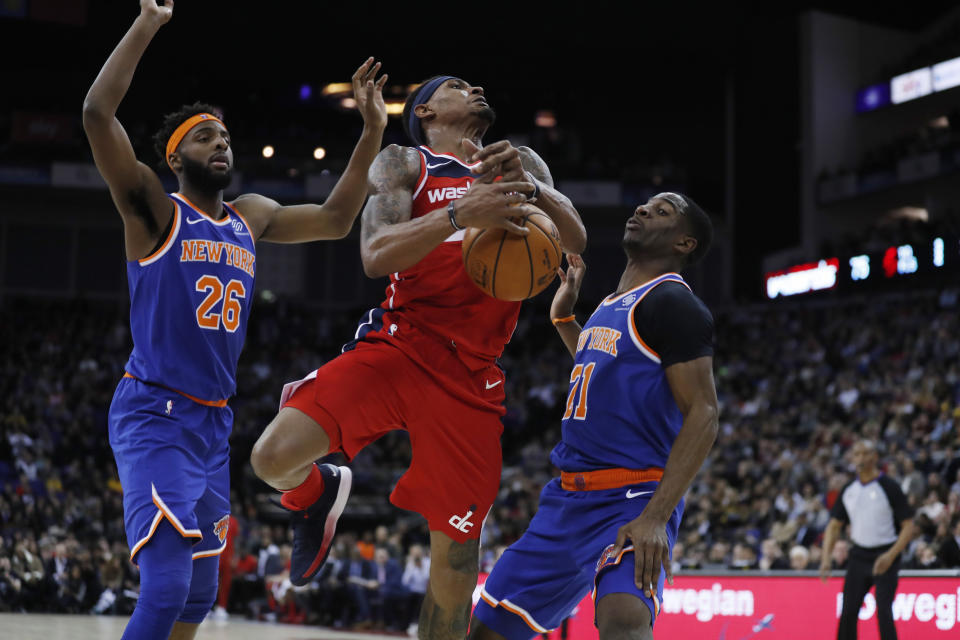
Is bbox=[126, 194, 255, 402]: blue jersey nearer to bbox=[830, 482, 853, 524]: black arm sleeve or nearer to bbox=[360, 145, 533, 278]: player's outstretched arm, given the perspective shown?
bbox=[360, 145, 533, 278]: player's outstretched arm

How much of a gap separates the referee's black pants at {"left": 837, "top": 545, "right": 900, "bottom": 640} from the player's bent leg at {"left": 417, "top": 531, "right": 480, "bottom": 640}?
16.4 feet

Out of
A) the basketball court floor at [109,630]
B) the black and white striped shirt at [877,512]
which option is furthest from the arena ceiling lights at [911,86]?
the black and white striped shirt at [877,512]

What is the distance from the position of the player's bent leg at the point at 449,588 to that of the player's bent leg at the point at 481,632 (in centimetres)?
39

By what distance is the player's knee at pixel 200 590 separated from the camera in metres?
4.64

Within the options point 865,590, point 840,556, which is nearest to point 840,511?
point 865,590

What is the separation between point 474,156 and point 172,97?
2785cm

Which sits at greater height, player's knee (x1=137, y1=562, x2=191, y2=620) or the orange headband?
the orange headband

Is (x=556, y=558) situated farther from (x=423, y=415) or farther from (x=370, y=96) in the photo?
(x=370, y=96)

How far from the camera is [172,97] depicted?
30.4 metres

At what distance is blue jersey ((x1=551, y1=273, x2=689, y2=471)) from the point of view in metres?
4.30

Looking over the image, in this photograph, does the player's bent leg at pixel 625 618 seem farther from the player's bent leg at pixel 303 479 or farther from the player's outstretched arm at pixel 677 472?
the player's bent leg at pixel 303 479

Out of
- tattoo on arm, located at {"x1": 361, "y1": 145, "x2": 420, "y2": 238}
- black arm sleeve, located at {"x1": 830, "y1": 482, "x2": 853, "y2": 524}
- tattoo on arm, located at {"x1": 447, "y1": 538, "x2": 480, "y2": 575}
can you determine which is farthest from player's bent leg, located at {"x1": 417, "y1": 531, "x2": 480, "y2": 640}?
black arm sleeve, located at {"x1": 830, "y1": 482, "x2": 853, "y2": 524}

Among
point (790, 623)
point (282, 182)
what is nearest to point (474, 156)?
point (790, 623)

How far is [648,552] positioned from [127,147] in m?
2.59
